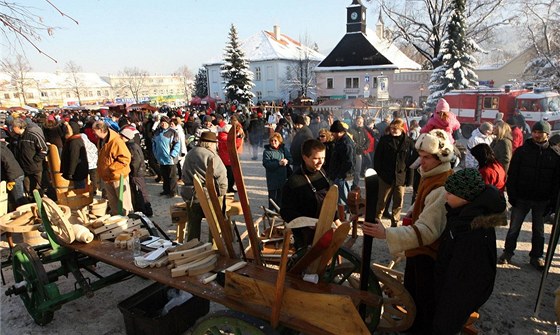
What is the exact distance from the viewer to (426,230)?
95.3 inches

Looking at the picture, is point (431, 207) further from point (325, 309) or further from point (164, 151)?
point (164, 151)

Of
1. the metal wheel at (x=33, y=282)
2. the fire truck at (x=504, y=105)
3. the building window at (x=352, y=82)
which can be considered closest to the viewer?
the metal wheel at (x=33, y=282)

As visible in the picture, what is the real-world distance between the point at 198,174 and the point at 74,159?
3158 mm

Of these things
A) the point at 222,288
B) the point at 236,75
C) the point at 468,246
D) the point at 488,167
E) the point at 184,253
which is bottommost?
the point at 222,288

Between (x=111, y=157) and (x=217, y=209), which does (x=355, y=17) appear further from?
(x=217, y=209)

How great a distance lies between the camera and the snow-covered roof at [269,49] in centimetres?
4875

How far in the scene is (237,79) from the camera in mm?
37344

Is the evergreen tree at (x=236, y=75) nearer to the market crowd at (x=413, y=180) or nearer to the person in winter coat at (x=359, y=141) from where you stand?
the market crowd at (x=413, y=180)

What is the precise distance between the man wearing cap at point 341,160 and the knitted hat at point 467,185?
3457 mm

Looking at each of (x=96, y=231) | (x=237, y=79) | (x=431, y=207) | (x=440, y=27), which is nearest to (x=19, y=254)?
(x=96, y=231)

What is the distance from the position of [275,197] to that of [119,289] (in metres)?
3.01

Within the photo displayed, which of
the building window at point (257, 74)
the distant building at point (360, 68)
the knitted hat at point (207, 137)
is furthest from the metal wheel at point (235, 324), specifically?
the building window at point (257, 74)

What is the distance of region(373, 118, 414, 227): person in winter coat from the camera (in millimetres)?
5652

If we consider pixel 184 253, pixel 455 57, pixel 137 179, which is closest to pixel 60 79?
pixel 455 57
